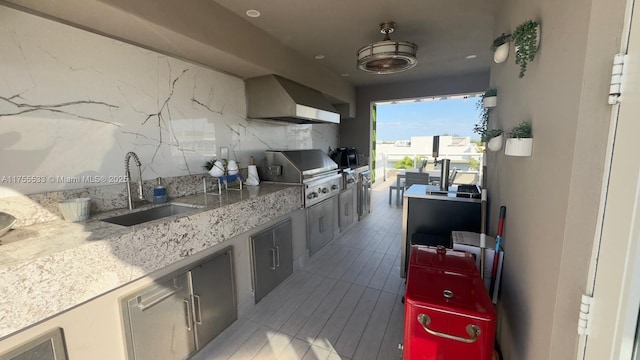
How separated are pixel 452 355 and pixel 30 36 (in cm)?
276

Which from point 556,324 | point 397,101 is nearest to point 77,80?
point 556,324

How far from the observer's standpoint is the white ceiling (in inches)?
82.5

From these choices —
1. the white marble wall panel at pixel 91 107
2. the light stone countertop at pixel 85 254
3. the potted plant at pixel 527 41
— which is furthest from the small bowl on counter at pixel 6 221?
the potted plant at pixel 527 41

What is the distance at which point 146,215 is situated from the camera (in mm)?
1882

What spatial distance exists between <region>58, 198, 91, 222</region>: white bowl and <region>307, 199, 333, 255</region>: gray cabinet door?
1925 millimetres

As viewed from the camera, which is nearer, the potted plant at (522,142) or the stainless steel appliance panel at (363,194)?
the potted plant at (522,142)

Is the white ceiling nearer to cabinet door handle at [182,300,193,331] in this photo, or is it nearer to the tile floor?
cabinet door handle at [182,300,193,331]

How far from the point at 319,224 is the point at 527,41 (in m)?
2.58

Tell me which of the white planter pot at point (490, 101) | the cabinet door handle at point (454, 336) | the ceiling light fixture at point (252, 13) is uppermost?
the ceiling light fixture at point (252, 13)

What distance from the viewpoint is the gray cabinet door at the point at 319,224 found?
10.0ft

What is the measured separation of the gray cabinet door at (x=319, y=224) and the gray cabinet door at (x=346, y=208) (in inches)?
14.4

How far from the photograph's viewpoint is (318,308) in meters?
2.18

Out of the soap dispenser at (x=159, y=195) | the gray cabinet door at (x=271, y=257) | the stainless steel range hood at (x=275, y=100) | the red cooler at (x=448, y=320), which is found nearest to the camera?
the red cooler at (x=448, y=320)

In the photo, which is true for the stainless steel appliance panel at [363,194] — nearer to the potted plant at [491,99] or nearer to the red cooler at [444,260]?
the potted plant at [491,99]
